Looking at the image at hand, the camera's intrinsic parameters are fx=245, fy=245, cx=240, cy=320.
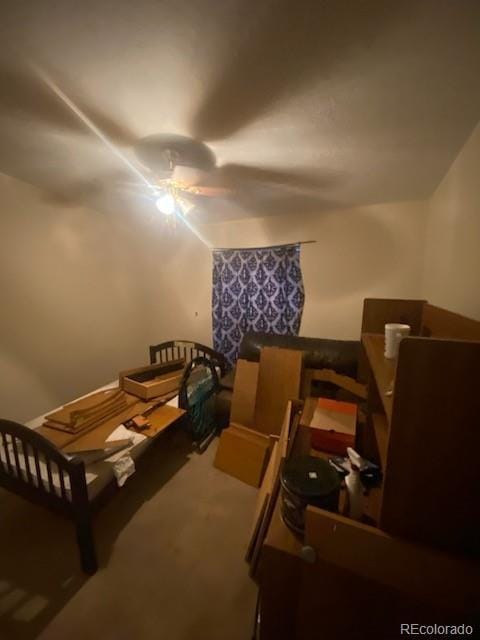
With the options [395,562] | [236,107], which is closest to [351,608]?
[395,562]

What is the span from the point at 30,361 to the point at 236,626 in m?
2.50

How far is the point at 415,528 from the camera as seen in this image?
66 cm

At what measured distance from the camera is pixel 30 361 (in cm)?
231

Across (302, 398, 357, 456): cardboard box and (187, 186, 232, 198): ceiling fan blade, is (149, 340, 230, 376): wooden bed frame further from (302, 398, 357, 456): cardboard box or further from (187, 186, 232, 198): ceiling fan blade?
(187, 186, 232, 198): ceiling fan blade

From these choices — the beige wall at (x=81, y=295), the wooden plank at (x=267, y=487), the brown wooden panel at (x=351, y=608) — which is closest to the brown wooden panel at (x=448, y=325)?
the brown wooden panel at (x=351, y=608)

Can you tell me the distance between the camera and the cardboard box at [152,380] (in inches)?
88.3

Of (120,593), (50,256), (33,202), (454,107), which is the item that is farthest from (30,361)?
(454,107)

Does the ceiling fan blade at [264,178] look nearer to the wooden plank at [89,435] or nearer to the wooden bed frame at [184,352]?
the wooden bed frame at [184,352]

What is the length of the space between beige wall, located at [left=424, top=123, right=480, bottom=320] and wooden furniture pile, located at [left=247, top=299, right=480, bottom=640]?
2.37 ft

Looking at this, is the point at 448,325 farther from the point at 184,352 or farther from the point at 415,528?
the point at 184,352

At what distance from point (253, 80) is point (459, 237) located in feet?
4.77

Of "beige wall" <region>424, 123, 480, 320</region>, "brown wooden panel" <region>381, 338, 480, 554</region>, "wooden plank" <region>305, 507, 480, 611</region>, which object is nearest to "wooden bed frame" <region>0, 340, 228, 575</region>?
"wooden plank" <region>305, 507, 480, 611</region>

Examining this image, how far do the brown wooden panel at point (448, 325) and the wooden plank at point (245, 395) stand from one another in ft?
4.70

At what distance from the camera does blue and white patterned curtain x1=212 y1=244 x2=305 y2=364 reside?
2906 millimetres
